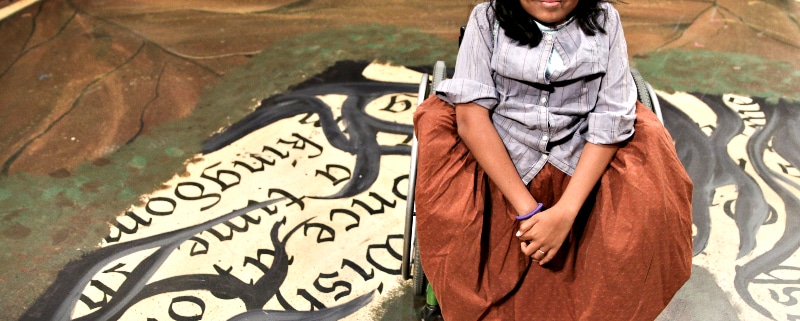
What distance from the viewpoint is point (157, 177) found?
7.05ft

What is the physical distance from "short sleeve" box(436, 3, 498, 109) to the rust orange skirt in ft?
0.20

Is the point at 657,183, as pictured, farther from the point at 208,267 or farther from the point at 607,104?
the point at 208,267

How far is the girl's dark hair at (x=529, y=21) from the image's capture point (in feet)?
4.34

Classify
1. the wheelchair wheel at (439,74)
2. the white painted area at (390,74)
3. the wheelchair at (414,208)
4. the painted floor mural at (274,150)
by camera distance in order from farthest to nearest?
the white painted area at (390,74) → the painted floor mural at (274,150) → the wheelchair wheel at (439,74) → the wheelchair at (414,208)

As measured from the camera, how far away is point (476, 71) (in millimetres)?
1340

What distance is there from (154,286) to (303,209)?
454 mm

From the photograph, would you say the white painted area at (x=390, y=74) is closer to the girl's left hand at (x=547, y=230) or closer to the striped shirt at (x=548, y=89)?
the striped shirt at (x=548, y=89)

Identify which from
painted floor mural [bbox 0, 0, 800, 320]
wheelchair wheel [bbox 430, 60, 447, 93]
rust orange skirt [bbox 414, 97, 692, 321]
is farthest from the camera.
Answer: painted floor mural [bbox 0, 0, 800, 320]

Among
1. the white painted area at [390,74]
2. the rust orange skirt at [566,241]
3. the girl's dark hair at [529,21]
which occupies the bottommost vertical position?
the rust orange skirt at [566,241]

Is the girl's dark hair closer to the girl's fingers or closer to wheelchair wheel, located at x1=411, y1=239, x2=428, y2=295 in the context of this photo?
the girl's fingers

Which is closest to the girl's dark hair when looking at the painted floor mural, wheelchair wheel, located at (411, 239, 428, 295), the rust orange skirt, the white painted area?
the rust orange skirt

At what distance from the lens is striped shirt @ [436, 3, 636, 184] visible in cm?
131

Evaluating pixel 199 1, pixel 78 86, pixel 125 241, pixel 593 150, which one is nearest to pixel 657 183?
pixel 593 150

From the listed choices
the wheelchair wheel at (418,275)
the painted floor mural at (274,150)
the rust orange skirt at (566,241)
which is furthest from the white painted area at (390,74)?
the rust orange skirt at (566,241)
